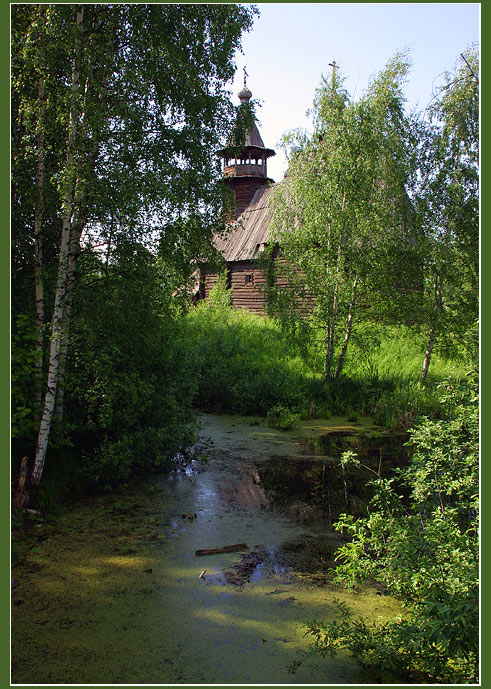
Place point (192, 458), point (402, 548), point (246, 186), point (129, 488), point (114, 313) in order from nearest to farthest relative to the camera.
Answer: point (402, 548) < point (114, 313) < point (129, 488) < point (192, 458) < point (246, 186)

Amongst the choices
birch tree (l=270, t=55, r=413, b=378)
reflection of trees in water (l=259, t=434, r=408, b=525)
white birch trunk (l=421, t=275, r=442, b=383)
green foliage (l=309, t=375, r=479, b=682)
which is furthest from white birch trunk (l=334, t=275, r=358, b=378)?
green foliage (l=309, t=375, r=479, b=682)

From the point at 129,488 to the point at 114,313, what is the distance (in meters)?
2.29

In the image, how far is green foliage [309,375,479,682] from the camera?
3.15 m

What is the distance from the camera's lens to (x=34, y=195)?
247 inches

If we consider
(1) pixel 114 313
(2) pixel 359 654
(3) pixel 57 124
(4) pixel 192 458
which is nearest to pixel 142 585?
(2) pixel 359 654

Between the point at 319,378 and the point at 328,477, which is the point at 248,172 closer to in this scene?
the point at 319,378

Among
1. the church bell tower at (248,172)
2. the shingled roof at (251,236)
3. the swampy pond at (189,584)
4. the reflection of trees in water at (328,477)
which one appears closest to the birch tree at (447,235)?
the reflection of trees in water at (328,477)

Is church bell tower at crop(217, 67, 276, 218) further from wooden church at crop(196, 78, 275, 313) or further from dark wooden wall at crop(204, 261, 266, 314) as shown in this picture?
dark wooden wall at crop(204, 261, 266, 314)

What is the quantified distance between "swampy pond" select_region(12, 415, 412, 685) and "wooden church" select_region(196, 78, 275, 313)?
40.3ft

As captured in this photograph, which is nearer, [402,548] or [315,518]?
[402,548]

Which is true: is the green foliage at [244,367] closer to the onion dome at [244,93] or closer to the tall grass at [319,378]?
the tall grass at [319,378]

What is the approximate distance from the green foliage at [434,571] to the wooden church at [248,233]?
14637 mm

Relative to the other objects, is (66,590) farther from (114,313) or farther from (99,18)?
(99,18)

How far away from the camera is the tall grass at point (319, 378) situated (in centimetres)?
1179
